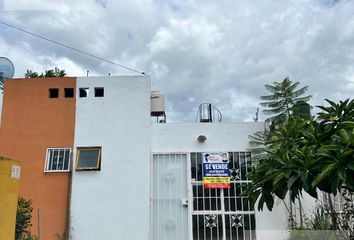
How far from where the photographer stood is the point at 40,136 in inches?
495

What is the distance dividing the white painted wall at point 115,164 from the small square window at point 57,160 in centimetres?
36

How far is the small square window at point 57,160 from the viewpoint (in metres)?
12.3

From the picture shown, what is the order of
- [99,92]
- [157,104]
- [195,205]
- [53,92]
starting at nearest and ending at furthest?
[195,205] → [99,92] → [53,92] → [157,104]

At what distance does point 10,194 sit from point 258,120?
321 inches

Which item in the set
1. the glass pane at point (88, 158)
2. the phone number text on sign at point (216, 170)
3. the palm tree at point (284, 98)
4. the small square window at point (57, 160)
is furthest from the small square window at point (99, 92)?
the palm tree at point (284, 98)

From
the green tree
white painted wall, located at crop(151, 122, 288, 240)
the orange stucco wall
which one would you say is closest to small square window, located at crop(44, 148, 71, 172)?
the orange stucco wall

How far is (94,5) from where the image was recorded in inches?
347

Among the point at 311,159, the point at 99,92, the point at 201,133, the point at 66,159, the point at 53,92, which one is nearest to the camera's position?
the point at 311,159

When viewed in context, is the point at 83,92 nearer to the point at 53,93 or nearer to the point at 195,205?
the point at 53,93

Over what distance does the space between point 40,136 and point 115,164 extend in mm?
2552

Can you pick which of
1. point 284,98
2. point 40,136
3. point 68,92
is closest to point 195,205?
point 284,98

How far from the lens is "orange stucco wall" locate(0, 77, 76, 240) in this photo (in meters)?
12.1

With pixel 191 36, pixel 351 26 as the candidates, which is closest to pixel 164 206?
pixel 191 36

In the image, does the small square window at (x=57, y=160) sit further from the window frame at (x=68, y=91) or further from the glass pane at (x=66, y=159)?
the window frame at (x=68, y=91)
